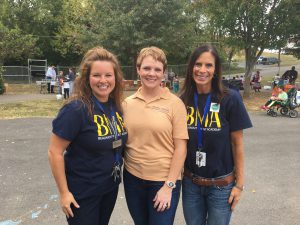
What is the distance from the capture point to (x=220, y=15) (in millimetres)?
16172

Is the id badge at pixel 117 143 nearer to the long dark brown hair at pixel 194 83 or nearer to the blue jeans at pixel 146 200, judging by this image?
the blue jeans at pixel 146 200

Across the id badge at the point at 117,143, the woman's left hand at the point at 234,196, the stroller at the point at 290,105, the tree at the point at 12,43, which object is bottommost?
the stroller at the point at 290,105

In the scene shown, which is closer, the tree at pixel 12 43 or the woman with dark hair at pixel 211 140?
the woman with dark hair at pixel 211 140

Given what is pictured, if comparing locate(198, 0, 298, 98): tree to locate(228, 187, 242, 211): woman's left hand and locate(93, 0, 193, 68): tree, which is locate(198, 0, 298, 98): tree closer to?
locate(93, 0, 193, 68): tree

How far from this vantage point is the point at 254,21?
52.2 feet

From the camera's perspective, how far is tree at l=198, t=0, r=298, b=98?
15648 millimetres

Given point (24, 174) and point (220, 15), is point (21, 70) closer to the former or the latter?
point (220, 15)

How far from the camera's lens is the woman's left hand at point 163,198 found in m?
2.55

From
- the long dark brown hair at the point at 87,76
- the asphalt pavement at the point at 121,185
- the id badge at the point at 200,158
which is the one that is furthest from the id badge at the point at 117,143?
the asphalt pavement at the point at 121,185

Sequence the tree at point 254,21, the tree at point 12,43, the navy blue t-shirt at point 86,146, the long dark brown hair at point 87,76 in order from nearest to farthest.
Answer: the navy blue t-shirt at point 86,146
the long dark brown hair at point 87,76
the tree at point 254,21
the tree at point 12,43

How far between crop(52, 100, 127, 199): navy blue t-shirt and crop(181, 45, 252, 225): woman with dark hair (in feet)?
1.88

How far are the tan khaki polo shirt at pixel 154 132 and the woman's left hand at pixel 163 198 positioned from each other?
0.26 feet

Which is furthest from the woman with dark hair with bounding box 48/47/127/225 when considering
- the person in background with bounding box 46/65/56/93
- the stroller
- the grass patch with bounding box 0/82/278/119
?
the person in background with bounding box 46/65/56/93

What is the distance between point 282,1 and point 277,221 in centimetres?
1362
